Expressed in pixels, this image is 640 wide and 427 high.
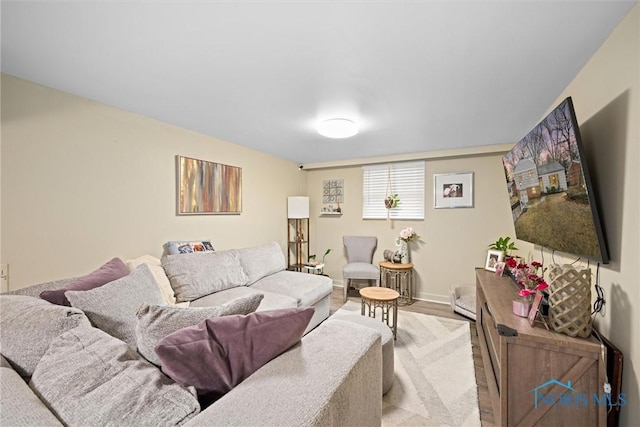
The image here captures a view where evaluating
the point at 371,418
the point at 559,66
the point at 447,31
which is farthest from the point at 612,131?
the point at 371,418

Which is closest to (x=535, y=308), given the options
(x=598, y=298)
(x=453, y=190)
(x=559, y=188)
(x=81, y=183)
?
(x=598, y=298)

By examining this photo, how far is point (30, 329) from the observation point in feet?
3.34

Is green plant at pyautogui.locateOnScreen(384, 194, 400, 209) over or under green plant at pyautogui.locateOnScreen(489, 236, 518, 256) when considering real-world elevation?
over

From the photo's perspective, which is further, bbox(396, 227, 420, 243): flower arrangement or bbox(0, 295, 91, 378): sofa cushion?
bbox(396, 227, 420, 243): flower arrangement

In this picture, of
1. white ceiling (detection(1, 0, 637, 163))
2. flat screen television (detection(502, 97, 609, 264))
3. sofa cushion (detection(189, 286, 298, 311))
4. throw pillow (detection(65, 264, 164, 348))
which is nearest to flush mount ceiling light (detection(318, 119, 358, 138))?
white ceiling (detection(1, 0, 637, 163))

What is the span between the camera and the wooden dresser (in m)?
1.19

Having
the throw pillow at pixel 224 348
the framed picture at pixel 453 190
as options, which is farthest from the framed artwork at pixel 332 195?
the throw pillow at pixel 224 348

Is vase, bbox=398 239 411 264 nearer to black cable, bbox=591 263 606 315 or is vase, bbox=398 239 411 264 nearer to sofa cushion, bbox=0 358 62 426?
black cable, bbox=591 263 606 315

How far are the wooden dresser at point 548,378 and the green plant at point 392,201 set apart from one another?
278 centimetres

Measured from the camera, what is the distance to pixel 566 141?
1.36 meters

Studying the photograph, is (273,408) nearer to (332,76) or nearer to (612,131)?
(332,76)

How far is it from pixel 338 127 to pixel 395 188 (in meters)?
2.11

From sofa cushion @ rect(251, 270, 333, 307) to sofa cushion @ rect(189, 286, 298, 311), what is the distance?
0.14m

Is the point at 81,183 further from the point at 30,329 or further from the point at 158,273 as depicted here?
the point at 30,329
